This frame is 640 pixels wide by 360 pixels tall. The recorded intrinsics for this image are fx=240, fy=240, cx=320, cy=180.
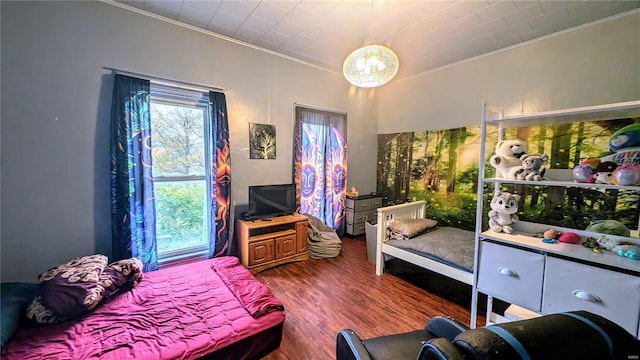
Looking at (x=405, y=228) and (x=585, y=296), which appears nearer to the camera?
(x=585, y=296)

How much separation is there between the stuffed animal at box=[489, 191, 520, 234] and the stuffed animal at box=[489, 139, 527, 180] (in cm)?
16

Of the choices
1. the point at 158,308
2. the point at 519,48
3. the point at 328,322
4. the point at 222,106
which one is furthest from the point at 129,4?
the point at 519,48

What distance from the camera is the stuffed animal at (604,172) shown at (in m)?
1.47

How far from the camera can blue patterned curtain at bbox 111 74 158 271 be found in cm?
227

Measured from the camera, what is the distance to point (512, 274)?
169 cm

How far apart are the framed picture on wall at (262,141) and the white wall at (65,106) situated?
2.44 feet

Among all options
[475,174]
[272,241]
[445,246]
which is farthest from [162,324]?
[475,174]

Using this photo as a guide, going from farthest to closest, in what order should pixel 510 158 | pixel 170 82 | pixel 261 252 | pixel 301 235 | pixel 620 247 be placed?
pixel 301 235
pixel 261 252
pixel 170 82
pixel 510 158
pixel 620 247

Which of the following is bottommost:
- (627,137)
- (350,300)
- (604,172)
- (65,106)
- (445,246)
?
(350,300)

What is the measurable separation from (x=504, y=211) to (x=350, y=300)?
1545 mm

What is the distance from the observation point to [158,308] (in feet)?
6.00

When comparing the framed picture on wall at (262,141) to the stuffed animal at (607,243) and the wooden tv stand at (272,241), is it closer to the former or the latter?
the wooden tv stand at (272,241)

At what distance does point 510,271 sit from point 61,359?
2.84 m

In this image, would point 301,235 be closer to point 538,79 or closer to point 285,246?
point 285,246
